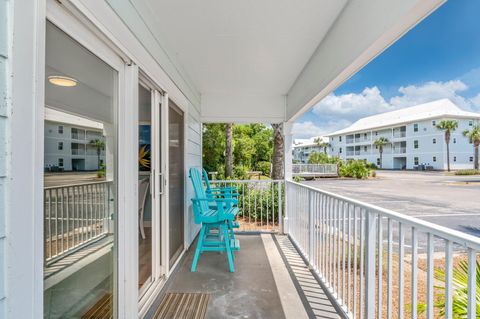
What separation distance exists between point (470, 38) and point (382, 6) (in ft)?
12.5

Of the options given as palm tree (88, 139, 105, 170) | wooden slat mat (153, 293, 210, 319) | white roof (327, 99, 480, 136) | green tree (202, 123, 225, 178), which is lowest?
wooden slat mat (153, 293, 210, 319)

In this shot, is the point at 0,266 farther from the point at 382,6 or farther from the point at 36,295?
the point at 382,6

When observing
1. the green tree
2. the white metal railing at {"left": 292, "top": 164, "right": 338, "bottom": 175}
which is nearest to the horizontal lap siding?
the green tree

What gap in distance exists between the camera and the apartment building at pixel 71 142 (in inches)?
46.3

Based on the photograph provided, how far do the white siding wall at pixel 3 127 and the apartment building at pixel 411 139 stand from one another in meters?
24.0

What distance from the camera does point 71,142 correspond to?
1354mm

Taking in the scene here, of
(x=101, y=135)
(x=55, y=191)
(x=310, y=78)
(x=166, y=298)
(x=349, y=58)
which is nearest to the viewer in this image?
(x=55, y=191)

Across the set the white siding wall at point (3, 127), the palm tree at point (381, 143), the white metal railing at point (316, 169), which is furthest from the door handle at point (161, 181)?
the palm tree at point (381, 143)

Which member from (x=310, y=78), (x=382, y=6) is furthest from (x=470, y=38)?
(x=382, y=6)

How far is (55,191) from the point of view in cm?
120

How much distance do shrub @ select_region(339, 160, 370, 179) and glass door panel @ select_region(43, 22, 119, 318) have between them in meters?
20.0

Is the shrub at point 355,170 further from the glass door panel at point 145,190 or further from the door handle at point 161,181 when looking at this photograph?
the glass door panel at point 145,190

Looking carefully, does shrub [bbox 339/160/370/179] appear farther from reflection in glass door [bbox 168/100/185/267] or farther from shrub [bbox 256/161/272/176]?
reflection in glass door [bbox 168/100/185/267]

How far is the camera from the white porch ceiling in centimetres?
176
